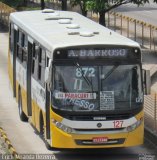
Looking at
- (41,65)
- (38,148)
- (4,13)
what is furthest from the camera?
(4,13)

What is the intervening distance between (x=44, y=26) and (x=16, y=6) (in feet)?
119

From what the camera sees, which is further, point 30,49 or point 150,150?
point 30,49

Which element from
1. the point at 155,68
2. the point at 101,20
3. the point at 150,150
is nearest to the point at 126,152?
the point at 150,150

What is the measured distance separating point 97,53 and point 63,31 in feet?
7.45

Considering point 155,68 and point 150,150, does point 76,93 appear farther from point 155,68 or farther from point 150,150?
point 155,68

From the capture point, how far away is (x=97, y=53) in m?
18.4

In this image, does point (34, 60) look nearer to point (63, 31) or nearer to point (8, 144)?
point (63, 31)

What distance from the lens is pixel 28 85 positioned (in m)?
22.0

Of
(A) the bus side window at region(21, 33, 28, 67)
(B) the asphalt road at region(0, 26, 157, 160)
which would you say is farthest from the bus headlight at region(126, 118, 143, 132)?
(A) the bus side window at region(21, 33, 28, 67)

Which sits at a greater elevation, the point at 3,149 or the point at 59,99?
the point at 59,99

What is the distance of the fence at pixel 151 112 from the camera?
69.0ft

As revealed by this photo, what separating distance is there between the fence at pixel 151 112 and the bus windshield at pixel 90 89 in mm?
2810

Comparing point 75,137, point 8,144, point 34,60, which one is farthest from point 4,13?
point 75,137

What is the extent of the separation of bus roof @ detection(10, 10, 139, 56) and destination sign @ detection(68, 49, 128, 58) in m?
0.17
